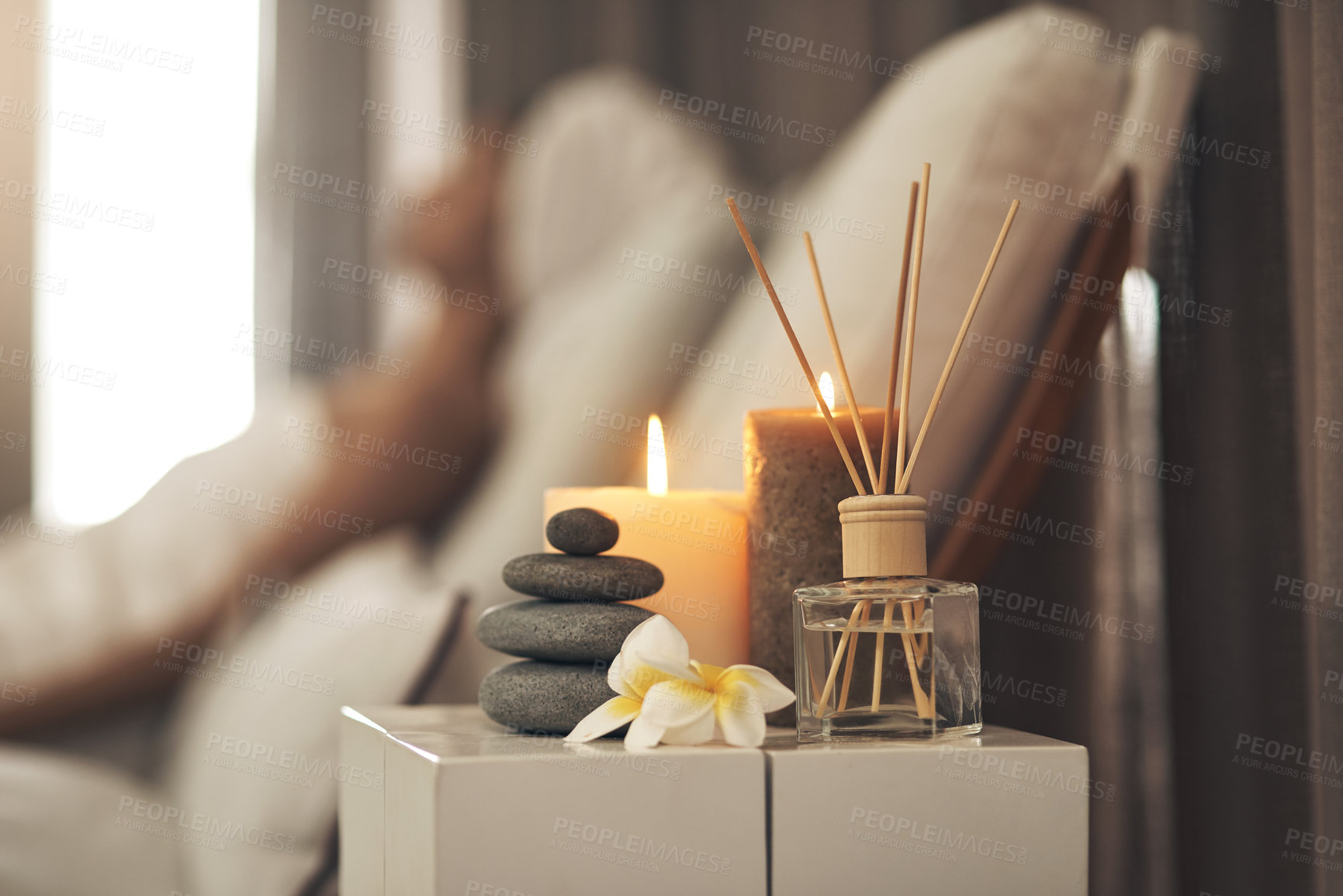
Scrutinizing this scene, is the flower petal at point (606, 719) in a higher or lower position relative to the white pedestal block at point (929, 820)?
higher

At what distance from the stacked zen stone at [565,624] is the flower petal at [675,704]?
0.05 m

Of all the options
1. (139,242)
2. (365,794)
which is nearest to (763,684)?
(365,794)

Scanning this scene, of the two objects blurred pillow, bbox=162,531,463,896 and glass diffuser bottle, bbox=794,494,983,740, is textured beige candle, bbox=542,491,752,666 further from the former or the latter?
blurred pillow, bbox=162,531,463,896

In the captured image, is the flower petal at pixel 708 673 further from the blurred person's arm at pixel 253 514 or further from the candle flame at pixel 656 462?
the blurred person's arm at pixel 253 514

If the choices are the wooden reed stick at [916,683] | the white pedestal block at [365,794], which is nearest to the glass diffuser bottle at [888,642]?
the wooden reed stick at [916,683]

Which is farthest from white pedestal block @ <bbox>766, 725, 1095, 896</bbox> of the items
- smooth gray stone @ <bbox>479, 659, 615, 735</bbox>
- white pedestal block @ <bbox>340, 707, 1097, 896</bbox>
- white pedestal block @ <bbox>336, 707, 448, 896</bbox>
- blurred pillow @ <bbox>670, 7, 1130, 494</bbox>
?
blurred pillow @ <bbox>670, 7, 1130, 494</bbox>

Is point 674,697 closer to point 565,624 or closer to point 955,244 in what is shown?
point 565,624

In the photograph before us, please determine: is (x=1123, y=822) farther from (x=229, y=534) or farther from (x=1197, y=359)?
(x=229, y=534)

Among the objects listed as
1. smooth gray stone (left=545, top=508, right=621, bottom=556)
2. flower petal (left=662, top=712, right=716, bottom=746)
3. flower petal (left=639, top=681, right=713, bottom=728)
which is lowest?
flower petal (left=662, top=712, right=716, bottom=746)

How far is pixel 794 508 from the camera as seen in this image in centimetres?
68

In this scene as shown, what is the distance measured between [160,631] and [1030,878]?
620 millimetres

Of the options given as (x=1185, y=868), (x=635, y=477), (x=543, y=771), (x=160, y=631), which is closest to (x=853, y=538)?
(x=543, y=771)

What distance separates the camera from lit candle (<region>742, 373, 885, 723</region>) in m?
0.68

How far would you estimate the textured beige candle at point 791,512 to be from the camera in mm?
680
